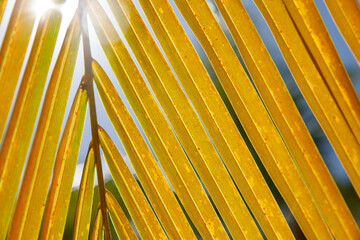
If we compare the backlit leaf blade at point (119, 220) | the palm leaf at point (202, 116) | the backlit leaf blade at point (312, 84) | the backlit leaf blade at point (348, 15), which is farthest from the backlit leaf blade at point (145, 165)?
the backlit leaf blade at point (348, 15)

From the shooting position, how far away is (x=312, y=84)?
30.5 inches

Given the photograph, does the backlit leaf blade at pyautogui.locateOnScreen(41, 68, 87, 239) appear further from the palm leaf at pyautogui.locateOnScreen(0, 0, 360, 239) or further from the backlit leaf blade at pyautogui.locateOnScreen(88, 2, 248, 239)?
the backlit leaf blade at pyautogui.locateOnScreen(88, 2, 248, 239)

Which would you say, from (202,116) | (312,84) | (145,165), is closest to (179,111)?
(202,116)

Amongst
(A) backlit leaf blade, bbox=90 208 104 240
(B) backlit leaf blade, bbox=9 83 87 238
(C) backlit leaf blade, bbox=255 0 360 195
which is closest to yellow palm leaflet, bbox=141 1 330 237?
(C) backlit leaf blade, bbox=255 0 360 195

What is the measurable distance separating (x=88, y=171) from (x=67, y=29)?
13.9 inches

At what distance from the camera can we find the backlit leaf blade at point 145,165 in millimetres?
826

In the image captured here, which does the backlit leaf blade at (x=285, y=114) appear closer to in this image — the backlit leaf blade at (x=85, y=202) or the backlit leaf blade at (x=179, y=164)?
Result: the backlit leaf blade at (x=179, y=164)

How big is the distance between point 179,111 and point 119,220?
0.35 meters

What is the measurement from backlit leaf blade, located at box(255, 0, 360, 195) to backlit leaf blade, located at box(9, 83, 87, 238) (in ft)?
1.63

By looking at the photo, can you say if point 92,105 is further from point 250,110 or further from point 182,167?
point 250,110

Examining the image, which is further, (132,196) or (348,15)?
(132,196)

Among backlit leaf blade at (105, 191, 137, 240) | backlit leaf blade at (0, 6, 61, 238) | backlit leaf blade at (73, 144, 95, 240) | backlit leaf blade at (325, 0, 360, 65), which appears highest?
backlit leaf blade at (0, 6, 61, 238)

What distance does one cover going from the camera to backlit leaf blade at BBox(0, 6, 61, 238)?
0.72 m

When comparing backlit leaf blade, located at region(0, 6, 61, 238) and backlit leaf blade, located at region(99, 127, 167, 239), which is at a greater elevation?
backlit leaf blade, located at region(0, 6, 61, 238)
